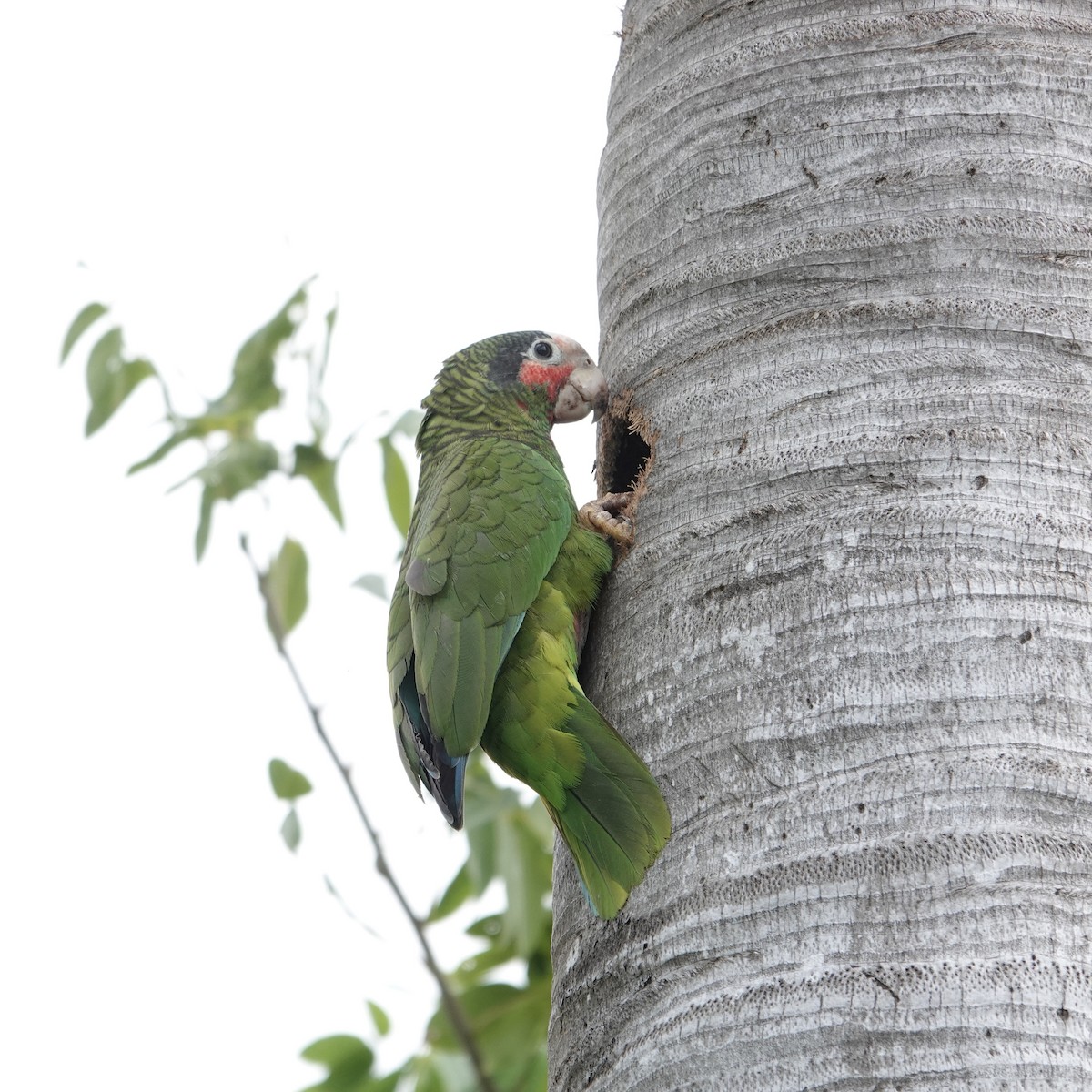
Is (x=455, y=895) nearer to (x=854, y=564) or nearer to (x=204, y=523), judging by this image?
(x=204, y=523)

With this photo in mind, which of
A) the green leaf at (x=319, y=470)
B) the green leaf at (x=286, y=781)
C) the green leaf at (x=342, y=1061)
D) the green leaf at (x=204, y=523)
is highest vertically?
the green leaf at (x=319, y=470)

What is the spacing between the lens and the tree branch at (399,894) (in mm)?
1813

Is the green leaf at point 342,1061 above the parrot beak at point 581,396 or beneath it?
beneath

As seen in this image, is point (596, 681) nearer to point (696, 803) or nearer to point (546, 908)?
point (696, 803)

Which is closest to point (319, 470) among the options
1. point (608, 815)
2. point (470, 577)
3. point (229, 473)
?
point (229, 473)

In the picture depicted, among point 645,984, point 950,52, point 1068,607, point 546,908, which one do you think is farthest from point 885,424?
point 546,908

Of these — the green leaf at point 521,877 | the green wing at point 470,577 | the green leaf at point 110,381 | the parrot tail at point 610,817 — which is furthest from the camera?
the green leaf at point 110,381

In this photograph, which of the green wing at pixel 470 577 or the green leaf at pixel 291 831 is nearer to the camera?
the green leaf at pixel 291 831

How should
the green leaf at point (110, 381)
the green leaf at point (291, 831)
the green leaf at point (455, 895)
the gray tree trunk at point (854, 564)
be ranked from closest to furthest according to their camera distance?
the gray tree trunk at point (854, 564), the green leaf at point (291, 831), the green leaf at point (455, 895), the green leaf at point (110, 381)

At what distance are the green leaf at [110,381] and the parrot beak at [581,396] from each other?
3.03 feet

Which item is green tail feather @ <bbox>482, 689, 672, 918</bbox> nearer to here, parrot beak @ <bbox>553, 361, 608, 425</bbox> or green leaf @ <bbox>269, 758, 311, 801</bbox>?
green leaf @ <bbox>269, 758, 311, 801</bbox>

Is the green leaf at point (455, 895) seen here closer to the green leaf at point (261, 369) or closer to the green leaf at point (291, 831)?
the green leaf at point (291, 831)

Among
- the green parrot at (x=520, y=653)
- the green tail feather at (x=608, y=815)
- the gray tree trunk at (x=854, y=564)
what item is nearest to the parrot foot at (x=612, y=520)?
the green parrot at (x=520, y=653)

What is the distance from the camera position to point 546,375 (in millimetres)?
3221
